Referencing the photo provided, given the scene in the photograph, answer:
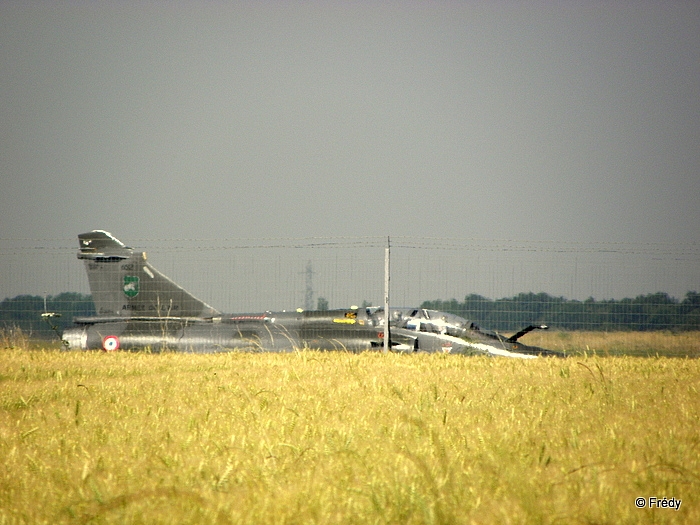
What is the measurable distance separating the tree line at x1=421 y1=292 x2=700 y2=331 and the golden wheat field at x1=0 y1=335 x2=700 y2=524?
17.1ft

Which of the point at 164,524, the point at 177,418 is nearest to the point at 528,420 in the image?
the point at 177,418

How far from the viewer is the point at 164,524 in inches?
109

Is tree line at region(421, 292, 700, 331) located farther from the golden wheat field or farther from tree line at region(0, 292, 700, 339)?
the golden wheat field

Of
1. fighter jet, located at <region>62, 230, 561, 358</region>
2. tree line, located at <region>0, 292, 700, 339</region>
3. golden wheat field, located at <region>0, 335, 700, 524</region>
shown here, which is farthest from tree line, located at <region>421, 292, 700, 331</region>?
golden wheat field, located at <region>0, 335, 700, 524</region>

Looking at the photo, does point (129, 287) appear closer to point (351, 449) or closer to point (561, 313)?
point (561, 313)

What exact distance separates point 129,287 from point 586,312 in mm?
10019

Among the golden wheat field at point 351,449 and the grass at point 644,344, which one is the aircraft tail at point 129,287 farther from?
the grass at point 644,344

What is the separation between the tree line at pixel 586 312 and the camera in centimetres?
1318

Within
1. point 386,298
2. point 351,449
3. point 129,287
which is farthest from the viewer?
point 129,287

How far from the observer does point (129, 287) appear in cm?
1537

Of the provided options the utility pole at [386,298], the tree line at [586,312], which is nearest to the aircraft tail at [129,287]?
the utility pole at [386,298]

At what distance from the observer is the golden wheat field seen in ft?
9.70

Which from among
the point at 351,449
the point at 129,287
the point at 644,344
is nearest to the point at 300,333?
the point at 129,287

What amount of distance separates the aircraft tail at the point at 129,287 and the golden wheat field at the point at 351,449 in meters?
7.15
